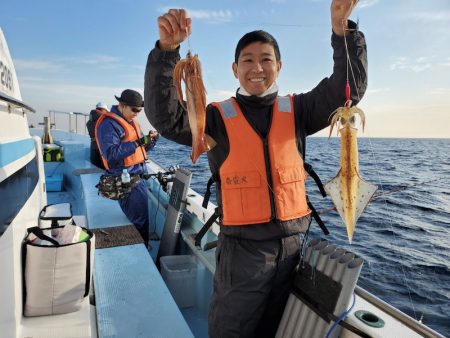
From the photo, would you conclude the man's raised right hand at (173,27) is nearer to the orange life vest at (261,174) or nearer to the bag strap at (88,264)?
the orange life vest at (261,174)

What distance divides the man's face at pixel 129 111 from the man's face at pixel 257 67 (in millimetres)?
3496

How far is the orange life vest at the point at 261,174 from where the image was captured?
2.15 m

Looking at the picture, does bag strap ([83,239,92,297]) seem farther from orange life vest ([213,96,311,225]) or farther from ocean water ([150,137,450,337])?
ocean water ([150,137,450,337])

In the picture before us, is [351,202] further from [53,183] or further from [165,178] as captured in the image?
[53,183]

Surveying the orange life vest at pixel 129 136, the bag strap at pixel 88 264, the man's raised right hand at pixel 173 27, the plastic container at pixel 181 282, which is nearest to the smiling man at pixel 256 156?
the man's raised right hand at pixel 173 27

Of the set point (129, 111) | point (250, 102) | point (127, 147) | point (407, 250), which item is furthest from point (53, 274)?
point (407, 250)

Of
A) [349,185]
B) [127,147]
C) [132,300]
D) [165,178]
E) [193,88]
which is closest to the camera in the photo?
[193,88]

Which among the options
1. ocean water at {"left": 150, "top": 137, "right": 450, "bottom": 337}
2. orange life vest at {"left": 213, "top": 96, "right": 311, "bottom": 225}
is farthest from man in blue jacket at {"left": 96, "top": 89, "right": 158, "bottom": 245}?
orange life vest at {"left": 213, "top": 96, "right": 311, "bottom": 225}

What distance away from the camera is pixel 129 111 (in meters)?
5.35

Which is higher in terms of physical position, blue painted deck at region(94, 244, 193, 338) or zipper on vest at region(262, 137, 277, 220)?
zipper on vest at region(262, 137, 277, 220)

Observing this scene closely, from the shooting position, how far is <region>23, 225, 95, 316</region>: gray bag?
229cm

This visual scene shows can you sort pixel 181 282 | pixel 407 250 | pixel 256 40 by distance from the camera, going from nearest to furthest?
pixel 256 40 < pixel 181 282 < pixel 407 250

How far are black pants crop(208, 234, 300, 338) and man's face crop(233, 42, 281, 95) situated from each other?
1.02 metres

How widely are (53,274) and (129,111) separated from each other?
11.3 feet
